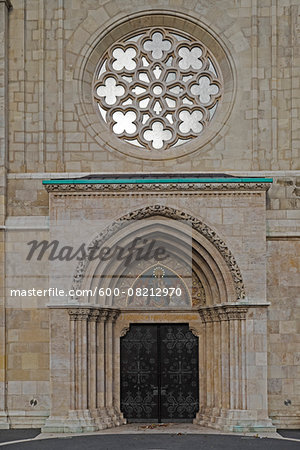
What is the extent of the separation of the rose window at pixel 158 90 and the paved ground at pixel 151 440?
18.5 feet

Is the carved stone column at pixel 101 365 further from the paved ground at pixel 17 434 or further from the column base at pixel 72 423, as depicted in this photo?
the paved ground at pixel 17 434

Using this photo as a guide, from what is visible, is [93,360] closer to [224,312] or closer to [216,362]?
[216,362]

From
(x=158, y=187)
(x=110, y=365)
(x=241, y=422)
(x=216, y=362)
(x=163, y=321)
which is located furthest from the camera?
(x=163, y=321)

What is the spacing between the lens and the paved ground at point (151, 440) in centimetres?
1333

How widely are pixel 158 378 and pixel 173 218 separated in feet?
10.3

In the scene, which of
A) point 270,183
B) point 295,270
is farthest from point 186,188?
point 295,270

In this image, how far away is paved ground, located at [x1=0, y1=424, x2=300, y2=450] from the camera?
13.3 m

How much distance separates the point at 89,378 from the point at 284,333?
375 centimetres

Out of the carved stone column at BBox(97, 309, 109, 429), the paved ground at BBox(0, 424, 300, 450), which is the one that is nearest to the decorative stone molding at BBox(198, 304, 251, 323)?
the carved stone column at BBox(97, 309, 109, 429)

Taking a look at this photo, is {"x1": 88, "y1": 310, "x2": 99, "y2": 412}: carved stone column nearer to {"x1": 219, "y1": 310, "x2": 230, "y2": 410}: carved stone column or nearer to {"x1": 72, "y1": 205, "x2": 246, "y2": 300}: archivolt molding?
{"x1": 72, "y1": 205, "x2": 246, "y2": 300}: archivolt molding

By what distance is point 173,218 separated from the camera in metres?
15.5

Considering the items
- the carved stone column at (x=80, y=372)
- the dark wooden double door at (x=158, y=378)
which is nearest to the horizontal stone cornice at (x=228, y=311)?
the dark wooden double door at (x=158, y=378)

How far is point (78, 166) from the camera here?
54.2ft

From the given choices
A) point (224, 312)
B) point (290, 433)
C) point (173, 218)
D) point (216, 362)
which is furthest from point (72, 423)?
point (173, 218)
